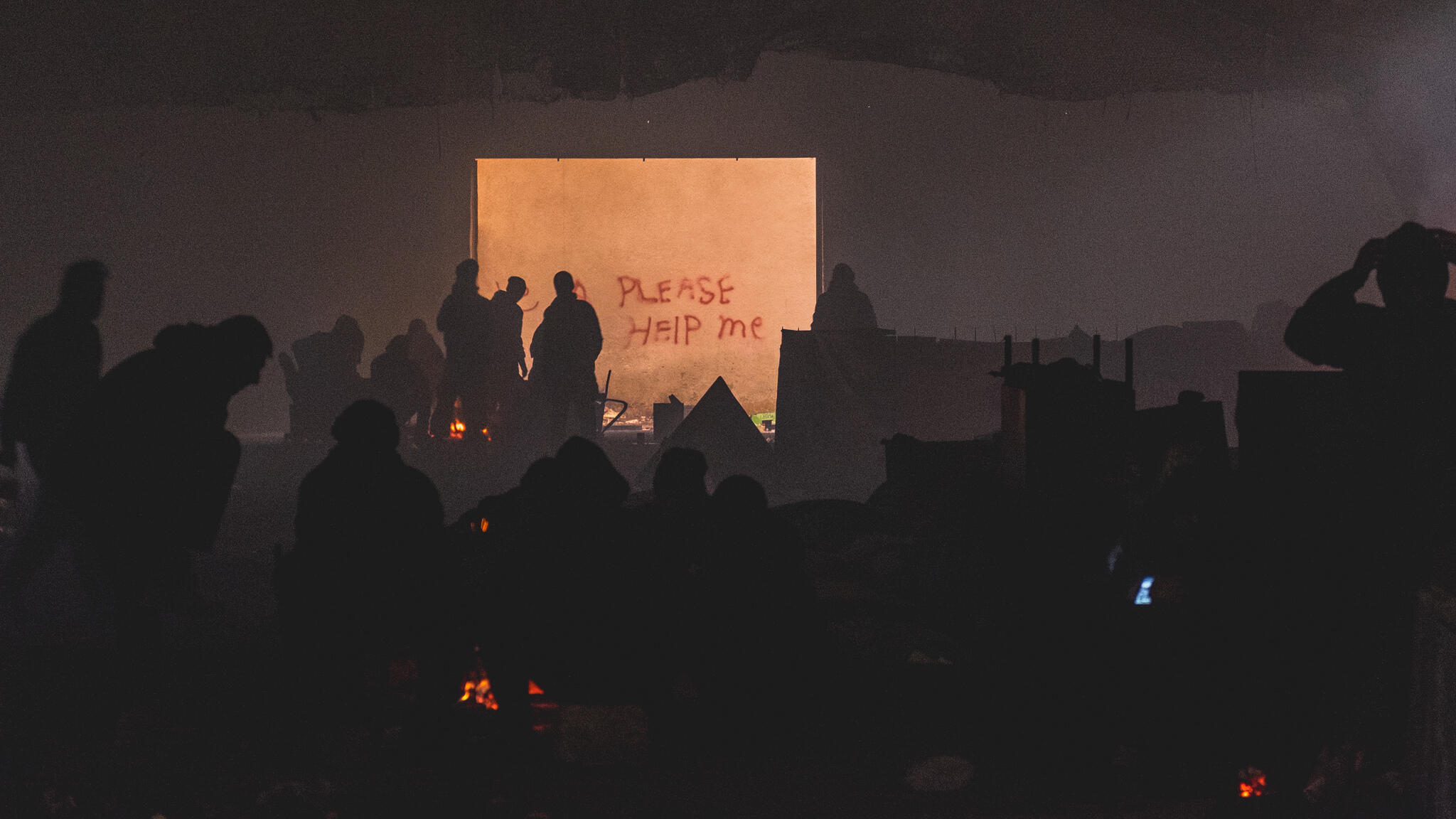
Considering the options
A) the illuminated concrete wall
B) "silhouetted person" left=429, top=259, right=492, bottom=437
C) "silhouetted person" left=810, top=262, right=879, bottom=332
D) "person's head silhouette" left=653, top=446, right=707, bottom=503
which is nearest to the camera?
"person's head silhouette" left=653, top=446, right=707, bottom=503

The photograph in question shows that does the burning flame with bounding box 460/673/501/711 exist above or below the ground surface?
above

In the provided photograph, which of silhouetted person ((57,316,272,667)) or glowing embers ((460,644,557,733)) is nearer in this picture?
glowing embers ((460,644,557,733))

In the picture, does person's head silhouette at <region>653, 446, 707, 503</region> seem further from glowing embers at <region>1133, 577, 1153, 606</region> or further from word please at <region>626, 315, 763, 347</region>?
word please at <region>626, 315, 763, 347</region>

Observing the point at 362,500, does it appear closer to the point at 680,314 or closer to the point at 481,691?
the point at 481,691

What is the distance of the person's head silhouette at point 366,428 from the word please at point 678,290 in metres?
10.7

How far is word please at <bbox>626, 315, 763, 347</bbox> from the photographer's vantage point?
14.4 metres

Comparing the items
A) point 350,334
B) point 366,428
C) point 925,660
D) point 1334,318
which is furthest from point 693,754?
point 350,334

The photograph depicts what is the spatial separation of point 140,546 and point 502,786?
168 cm

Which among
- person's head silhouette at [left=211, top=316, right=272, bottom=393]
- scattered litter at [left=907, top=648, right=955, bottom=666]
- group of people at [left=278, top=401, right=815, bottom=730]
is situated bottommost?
scattered litter at [left=907, top=648, right=955, bottom=666]

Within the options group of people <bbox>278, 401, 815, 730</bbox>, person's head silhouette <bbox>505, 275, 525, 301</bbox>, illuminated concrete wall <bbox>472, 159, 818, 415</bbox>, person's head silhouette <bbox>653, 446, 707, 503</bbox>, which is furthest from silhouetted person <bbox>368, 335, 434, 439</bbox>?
group of people <bbox>278, 401, 815, 730</bbox>

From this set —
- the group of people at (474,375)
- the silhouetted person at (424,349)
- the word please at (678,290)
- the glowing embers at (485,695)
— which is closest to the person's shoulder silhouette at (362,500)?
the glowing embers at (485,695)

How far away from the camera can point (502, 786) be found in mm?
3715

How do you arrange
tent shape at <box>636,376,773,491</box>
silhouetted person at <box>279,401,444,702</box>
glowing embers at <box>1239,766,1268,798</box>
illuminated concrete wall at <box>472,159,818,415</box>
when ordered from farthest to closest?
illuminated concrete wall at <box>472,159,818,415</box>, tent shape at <box>636,376,773,491</box>, silhouetted person at <box>279,401,444,702</box>, glowing embers at <box>1239,766,1268,798</box>

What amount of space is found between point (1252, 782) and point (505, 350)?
8.11 metres
